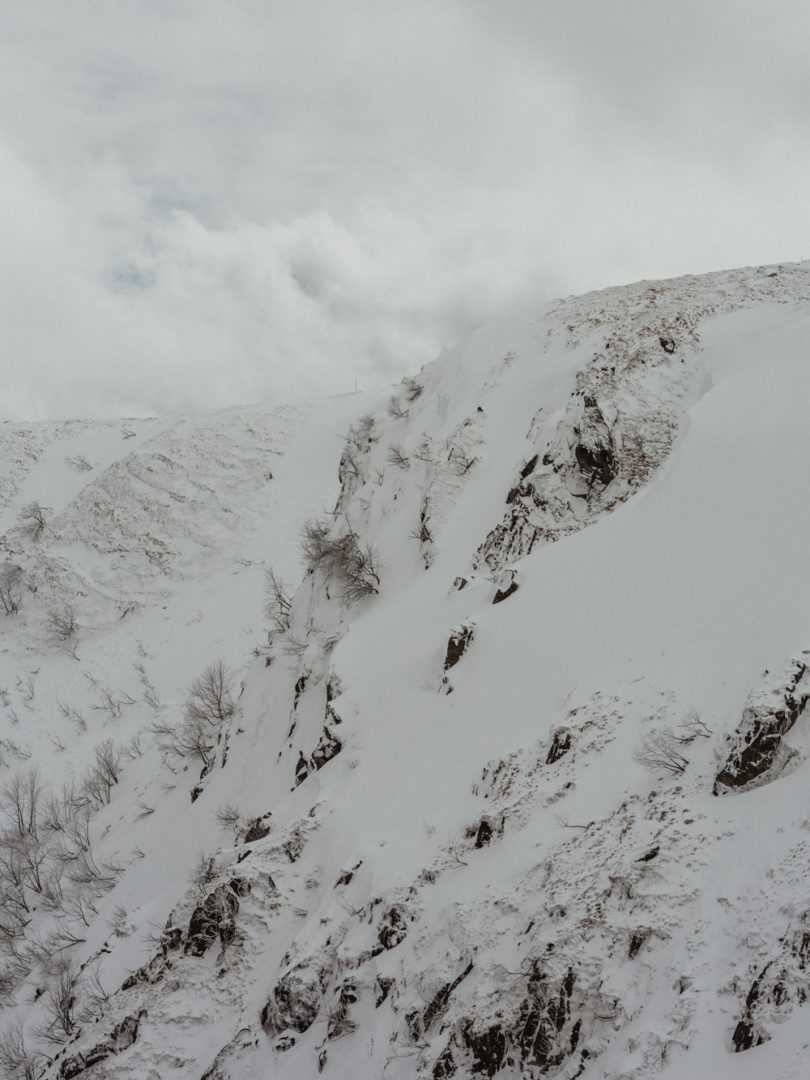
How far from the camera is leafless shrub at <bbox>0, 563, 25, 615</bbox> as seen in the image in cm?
4375

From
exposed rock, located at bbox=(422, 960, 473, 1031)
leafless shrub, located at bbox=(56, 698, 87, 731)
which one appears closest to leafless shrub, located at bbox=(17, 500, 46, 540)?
leafless shrub, located at bbox=(56, 698, 87, 731)

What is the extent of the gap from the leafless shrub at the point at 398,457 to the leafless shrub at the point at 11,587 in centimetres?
2931

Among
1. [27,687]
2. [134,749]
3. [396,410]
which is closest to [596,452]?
[396,410]

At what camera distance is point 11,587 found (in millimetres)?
44688

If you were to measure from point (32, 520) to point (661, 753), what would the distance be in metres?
51.4

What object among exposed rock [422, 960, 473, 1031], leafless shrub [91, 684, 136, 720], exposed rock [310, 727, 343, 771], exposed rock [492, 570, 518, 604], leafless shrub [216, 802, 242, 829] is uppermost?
exposed rock [492, 570, 518, 604]

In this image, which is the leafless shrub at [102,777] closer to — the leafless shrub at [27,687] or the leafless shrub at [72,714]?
the leafless shrub at [72,714]

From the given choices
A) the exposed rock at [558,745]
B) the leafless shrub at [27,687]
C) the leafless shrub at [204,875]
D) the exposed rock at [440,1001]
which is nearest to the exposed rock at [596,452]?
the exposed rock at [558,745]

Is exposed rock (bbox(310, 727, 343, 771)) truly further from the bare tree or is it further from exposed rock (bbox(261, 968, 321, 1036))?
the bare tree

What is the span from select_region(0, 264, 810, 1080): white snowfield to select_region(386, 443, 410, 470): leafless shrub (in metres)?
0.48

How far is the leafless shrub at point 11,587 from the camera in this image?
4375 cm

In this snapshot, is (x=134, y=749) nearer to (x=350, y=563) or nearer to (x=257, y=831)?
(x=350, y=563)

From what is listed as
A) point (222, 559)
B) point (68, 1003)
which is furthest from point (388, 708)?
point (222, 559)

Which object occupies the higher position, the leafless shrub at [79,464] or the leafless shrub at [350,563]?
the leafless shrub at [79,464]
